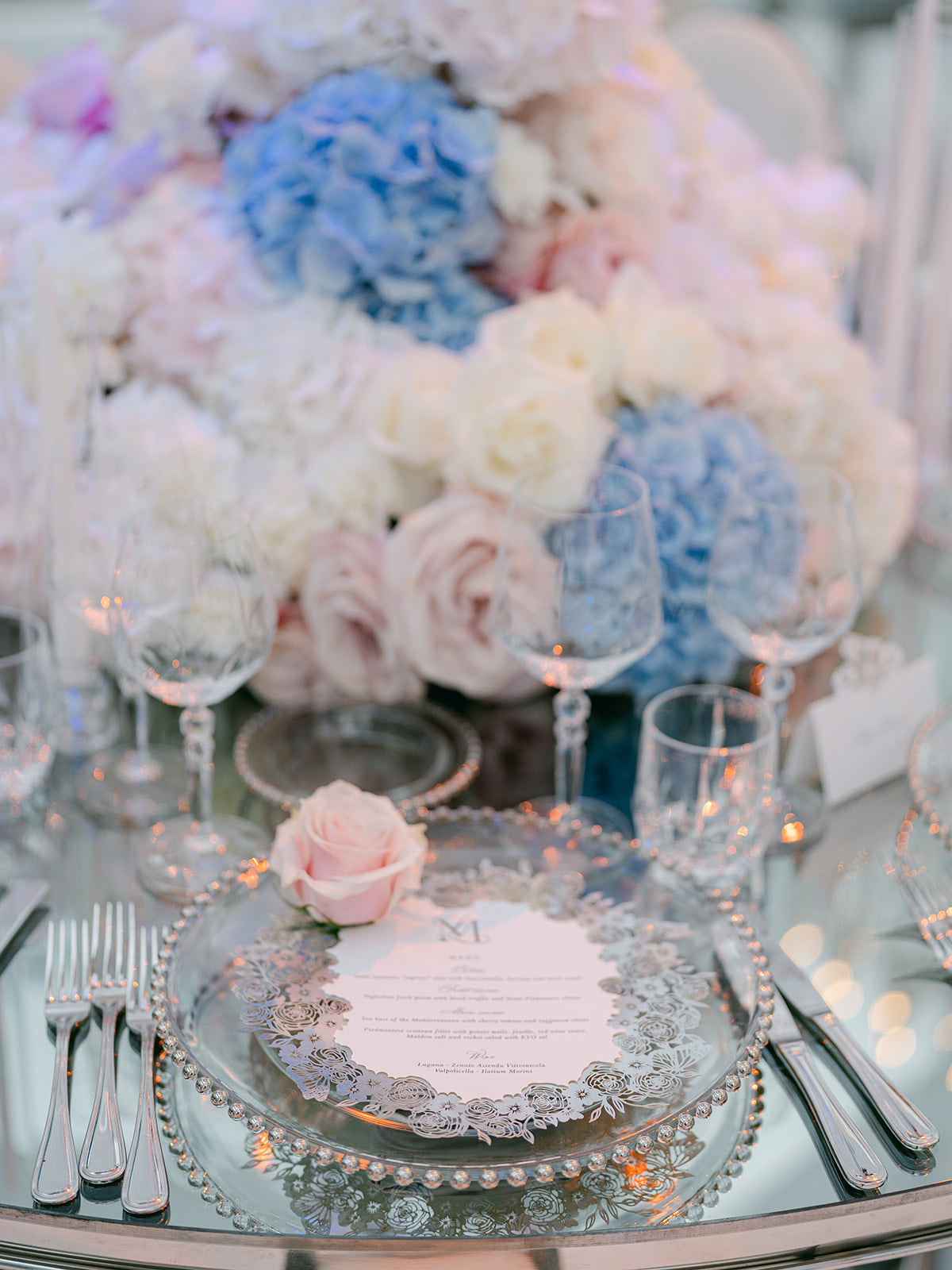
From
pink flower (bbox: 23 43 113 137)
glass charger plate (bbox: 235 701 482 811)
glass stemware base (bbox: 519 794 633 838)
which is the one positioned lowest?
glass charger plate (bbox: 235 701 482 811)

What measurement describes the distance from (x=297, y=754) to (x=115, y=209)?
26.0 inches

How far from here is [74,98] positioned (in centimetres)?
159

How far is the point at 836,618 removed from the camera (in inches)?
43.6

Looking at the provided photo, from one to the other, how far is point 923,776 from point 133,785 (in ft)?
2.28

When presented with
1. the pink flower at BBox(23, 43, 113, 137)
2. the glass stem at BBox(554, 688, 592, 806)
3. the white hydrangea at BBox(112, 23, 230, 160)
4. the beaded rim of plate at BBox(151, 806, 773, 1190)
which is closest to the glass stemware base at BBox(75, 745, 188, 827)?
the beaded rim of plate at BBox(151, 806, 773, 1190)

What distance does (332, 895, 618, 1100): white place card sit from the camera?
30.8 inches

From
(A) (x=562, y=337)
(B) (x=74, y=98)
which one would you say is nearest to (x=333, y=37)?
(A) (x=562, y=337)

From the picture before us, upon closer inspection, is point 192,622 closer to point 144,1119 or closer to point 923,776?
point 144,1119

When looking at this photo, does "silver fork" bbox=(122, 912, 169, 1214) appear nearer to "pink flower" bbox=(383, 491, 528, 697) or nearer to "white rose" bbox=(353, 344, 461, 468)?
"pink flower" bbox=(383, 491, 528, 697)

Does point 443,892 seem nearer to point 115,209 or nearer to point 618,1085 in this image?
point 618,1085

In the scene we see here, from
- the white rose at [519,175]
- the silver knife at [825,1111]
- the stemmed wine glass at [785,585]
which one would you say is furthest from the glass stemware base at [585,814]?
the white rose at [519,175]

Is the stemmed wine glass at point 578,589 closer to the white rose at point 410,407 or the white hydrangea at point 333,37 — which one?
the white rose at point 410,407

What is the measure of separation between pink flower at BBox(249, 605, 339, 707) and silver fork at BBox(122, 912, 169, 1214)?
1.29 ft

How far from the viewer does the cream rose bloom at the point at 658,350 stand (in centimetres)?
121
